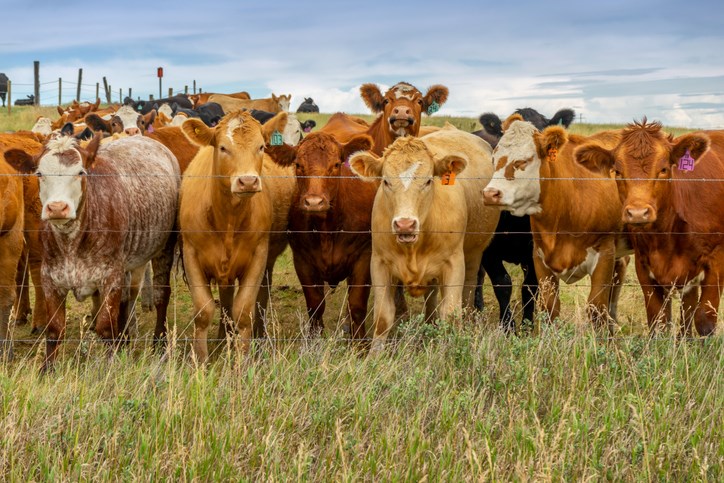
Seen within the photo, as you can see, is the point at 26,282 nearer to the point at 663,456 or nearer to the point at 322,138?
the point at 322,138

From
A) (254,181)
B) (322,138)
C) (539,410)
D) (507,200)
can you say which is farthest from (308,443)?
(322,138)

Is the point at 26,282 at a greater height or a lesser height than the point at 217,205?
lesser

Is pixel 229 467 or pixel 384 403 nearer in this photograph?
pixel 229 467

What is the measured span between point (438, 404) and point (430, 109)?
5.54 meters

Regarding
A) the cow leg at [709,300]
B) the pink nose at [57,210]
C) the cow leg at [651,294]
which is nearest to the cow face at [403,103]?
the cow leg at [651,294]

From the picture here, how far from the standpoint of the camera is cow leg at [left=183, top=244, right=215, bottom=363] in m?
7.14

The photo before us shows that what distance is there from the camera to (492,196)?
6.91 m

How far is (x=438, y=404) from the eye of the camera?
4.92 meters

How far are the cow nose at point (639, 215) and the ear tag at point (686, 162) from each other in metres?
0.54

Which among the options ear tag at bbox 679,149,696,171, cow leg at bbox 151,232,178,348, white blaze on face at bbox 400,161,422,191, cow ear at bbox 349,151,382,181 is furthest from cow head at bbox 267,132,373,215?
ear tag at bbox 679,149,696,171

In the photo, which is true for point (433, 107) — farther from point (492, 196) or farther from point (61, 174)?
point (61, 174)

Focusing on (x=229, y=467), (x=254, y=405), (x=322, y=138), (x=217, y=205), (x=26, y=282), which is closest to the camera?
(x=229, y=467)

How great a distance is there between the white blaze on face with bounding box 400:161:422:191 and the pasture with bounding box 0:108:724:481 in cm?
122

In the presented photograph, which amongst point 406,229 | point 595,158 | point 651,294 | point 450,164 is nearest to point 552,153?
point 595,158
